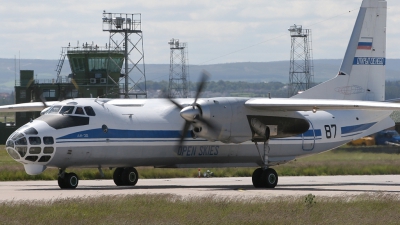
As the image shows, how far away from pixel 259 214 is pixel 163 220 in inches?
99.7

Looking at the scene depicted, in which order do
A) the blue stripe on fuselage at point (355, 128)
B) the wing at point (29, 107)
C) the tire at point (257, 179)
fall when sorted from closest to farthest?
the tire at point (257, 179)
the wing at point (29, 107)
the blue stripe on fuselage at point (355, 128)

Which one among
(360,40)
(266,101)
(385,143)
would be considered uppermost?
(360,40)

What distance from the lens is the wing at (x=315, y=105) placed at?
1027 inches

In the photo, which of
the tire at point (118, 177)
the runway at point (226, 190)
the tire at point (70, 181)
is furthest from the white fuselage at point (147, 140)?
Result: the tire at point (118, 177)

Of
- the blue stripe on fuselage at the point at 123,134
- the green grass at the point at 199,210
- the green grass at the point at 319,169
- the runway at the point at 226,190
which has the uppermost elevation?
the blue stripe on fuselage at the point at 123,134

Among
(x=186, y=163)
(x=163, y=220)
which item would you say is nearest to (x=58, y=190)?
(x=186, y=163)

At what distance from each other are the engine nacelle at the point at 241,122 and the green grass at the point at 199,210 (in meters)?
5.19

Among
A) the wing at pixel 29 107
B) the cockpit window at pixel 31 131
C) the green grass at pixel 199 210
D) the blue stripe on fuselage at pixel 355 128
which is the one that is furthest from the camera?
the blue stripe on fuselage at pixel 355 128

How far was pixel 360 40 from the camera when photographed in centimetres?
3425

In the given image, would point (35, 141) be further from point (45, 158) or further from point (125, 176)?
point (125, 176)

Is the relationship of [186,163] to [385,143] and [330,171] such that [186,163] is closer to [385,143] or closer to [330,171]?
[330,171]

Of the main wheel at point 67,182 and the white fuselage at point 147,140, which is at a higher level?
the white fuselage at point 147,140

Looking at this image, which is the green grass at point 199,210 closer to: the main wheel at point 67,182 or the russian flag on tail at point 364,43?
the main wheel at point 67,182

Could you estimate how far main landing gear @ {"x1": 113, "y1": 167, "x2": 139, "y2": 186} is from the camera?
95.7 feet
